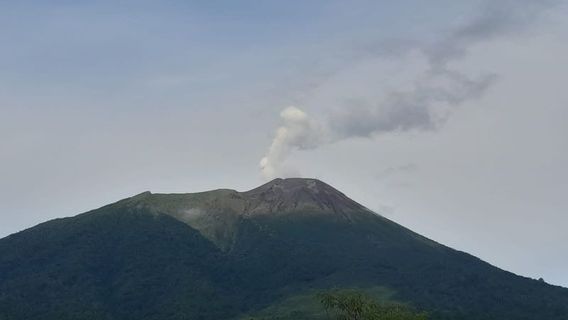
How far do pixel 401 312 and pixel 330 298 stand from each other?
899 cm

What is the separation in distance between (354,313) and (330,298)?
3.51 m

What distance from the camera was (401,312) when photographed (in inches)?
4306

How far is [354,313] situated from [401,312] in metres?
5.84

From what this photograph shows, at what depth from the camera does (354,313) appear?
109750 mm

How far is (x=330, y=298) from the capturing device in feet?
362
